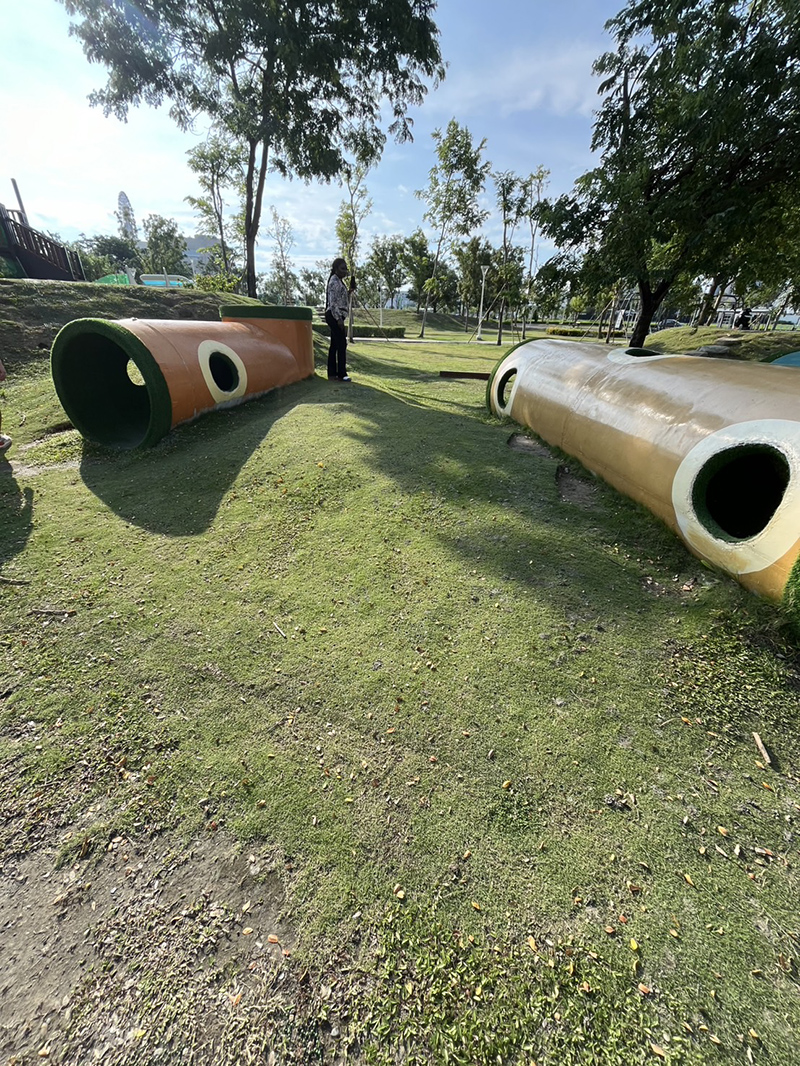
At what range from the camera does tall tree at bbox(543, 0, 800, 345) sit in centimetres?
804

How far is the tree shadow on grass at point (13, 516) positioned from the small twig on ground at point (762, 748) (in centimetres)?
545

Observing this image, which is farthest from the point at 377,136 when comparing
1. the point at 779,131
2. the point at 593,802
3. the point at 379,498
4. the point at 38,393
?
the point at 593,802

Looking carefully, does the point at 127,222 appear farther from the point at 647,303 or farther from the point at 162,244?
the point at 647,303

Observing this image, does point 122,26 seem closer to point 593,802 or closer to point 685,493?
point 685,493

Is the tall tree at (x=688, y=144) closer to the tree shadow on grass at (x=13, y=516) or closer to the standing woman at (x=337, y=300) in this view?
the standing woman at (x=337, y=300)

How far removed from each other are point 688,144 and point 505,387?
292 inches

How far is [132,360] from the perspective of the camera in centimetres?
580

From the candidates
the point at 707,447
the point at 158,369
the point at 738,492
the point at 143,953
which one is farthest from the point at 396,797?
the point at 158,369

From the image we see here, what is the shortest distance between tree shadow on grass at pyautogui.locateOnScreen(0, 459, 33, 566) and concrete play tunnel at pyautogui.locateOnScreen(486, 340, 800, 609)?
18.2 ft

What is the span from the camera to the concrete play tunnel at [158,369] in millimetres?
5691

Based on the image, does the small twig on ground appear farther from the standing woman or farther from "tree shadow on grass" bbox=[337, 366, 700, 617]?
the standing woman

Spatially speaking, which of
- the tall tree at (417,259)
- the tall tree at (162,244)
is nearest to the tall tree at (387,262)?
the tall tree at (417,259)

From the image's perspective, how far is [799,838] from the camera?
192cm

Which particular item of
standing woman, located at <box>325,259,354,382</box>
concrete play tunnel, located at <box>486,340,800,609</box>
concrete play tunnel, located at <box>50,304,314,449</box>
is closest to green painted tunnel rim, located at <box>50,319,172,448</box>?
concrete play tunnel, located at <box>50,304,314,449</box>
